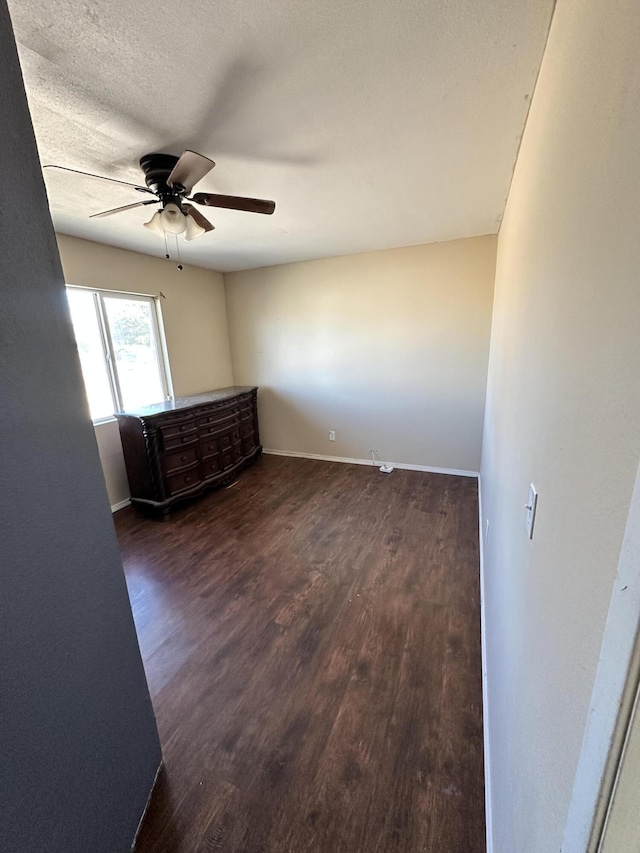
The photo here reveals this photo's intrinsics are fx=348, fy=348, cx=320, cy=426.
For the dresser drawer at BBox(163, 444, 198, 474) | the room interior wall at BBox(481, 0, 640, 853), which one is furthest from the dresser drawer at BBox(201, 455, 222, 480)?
the room interior wall at BBox(481, 0, 640, 853)

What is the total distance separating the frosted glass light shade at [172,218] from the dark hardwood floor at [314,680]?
7.23 ft

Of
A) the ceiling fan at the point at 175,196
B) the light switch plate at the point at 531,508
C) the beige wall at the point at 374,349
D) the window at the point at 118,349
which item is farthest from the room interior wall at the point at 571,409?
the window at the point at 118,349

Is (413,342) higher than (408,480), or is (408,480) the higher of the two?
(413,342)

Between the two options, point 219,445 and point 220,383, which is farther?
point 220,383

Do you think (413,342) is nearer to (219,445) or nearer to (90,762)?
(219,445)

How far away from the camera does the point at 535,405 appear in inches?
38.1

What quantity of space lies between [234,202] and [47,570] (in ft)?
5.93

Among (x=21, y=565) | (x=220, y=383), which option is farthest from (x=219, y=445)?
(x=21, y=565)

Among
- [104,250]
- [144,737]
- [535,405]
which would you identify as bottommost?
[144,737]

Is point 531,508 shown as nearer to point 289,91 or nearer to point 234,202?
point 289,91

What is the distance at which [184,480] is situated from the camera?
3406 mm

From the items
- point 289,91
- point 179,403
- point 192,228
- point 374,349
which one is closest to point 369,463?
point 374,349

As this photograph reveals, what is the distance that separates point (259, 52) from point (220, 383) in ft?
12.4

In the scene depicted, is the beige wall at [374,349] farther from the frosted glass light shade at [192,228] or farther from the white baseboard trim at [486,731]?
the frosted glass light shade at [192,228]
